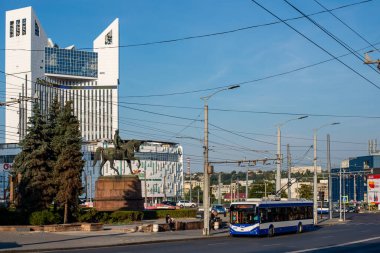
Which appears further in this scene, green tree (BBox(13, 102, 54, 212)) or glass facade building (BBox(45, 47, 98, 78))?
glass facade building (BBox(45, 47, 98, 78))

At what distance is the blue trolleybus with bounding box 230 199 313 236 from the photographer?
3966 cm

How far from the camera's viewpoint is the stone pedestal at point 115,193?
176 feet

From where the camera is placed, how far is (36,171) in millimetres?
48625

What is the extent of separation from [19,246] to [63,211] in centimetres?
1903

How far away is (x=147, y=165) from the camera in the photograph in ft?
559

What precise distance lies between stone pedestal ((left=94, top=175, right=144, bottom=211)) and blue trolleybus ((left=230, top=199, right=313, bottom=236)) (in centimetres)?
1559

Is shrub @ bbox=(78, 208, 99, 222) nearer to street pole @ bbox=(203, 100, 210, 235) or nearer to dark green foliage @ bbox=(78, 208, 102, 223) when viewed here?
dark green foliage @ bbox=(78, 208, 102, 223)

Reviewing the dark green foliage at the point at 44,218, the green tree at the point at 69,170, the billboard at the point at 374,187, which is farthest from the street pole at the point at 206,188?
the billboard at the point at 374,187

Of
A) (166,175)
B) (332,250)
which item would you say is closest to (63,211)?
(332,250)

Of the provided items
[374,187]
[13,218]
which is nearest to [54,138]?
[13,218]

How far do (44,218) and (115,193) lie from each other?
10.8 metres

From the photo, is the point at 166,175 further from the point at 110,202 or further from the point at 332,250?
the point at 332,250

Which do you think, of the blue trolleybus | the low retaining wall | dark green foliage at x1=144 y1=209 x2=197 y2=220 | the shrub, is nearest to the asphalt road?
the blue trolleybus

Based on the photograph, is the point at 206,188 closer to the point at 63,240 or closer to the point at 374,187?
the point at 63,240
